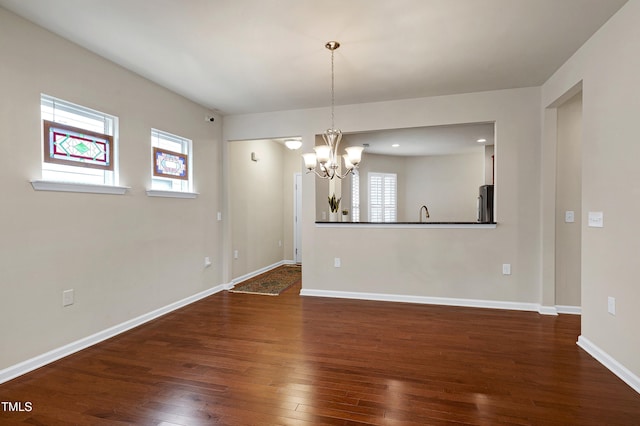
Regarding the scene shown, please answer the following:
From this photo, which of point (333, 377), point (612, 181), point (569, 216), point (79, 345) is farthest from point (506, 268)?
point (79, 345)

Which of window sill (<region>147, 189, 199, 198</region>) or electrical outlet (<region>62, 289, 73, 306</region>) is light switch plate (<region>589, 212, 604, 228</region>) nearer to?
window sill (<region>147, 189, 199, 198</region>)

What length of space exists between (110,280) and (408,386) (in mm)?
2873

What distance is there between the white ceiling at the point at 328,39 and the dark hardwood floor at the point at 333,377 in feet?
8.72

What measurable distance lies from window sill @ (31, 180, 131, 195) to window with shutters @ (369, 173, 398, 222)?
5793 millimetres

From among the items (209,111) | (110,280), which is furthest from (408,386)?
(209,111)

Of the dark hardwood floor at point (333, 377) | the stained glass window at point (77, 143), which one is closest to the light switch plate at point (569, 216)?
the dark hardwood floor at point (333, 377)

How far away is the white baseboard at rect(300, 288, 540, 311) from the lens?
12.7 feet

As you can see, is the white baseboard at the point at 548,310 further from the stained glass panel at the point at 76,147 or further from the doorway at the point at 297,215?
the stained glass panel at the point at 76,147

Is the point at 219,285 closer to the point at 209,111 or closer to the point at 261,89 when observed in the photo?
the point at 209,111

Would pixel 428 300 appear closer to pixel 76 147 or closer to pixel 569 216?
pixel 569 216

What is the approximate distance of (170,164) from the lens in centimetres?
390

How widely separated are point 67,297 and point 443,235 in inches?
160

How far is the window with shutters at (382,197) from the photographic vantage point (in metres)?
7.97

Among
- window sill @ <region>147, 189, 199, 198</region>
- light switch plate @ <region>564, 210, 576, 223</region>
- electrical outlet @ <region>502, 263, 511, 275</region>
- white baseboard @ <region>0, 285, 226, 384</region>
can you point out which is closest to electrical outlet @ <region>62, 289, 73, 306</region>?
white baseboard @ <region>0, 285, 226, 384</region>
